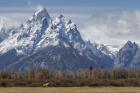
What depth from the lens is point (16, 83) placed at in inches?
7554
